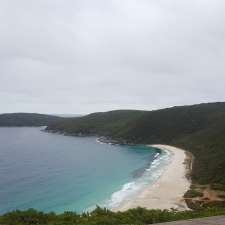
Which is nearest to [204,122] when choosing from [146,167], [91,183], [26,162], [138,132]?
[138,132]

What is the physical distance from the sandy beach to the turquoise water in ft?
7.34

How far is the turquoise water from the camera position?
55500 mm

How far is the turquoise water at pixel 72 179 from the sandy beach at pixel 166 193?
224 centimetres

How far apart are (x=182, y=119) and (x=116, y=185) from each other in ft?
321

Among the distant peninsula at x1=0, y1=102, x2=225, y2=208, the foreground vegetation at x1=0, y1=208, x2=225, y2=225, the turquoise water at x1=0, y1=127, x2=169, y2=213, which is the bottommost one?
the turquoise water at x1=0, y1=127, x2=169, y2=213

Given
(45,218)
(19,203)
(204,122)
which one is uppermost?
(204,122)

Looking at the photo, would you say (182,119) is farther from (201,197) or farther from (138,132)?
(201,197)

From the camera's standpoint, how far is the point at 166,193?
57031mm

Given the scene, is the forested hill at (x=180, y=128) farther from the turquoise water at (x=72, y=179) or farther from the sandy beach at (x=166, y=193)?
the sandy beach at (x=166, y=193)

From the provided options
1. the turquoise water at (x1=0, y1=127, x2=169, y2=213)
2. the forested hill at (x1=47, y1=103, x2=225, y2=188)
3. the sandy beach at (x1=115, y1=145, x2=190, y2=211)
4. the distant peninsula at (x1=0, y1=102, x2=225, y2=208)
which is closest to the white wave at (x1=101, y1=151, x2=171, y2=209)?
the turquoise water at (x1=0, y1=127, x2=169, y2=213)

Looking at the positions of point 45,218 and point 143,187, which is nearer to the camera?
point 45,218

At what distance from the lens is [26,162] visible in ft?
341

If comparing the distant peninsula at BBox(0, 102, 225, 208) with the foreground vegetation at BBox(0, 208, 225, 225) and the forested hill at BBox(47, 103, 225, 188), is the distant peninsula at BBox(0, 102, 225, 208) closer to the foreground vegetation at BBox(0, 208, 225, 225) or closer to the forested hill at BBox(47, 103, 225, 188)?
the forested hill at BBox(47, 103, 225, 188)

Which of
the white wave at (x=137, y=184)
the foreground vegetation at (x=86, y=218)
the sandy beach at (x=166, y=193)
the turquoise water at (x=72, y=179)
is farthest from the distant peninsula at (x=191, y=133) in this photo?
the foreground vegetation at (x=86, y=218)
